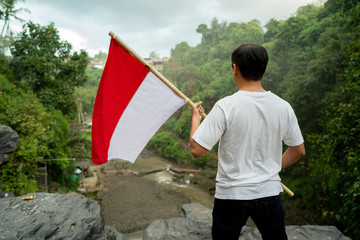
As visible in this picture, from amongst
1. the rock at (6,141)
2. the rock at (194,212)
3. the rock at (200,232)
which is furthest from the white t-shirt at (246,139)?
the rock at (6,141)

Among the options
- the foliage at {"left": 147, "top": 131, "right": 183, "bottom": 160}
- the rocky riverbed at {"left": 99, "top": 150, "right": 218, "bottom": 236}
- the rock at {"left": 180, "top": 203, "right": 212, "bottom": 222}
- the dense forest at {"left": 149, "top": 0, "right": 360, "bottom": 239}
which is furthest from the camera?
the foliage at {"left": 147, "top": 131, "right": 183, "bottom": 160}

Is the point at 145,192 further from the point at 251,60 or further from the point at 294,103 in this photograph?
the point at 251,60

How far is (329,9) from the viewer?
603 inches

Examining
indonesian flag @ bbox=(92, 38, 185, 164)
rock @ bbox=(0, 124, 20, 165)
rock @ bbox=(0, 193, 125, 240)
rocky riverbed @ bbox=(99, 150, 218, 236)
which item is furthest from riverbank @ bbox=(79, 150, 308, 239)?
indonesian flag @ bbox=(92, 38, 185, 164)

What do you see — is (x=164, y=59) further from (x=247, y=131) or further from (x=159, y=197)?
(x=247, y=131)

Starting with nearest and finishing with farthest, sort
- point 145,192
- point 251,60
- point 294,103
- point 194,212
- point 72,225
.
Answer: point 251,60
point 72,225
point 194,212
point 294,103
point 145,192

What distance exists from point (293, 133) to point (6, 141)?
25.4 ft

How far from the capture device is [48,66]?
38.0 feet

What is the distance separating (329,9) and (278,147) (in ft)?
60.8

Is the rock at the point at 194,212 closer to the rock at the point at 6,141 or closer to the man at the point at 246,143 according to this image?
the man at the point at 246,143

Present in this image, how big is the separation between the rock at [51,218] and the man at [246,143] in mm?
1887

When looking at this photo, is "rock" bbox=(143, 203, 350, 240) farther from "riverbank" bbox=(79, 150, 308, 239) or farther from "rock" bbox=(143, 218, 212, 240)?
"riverbank" bbox=(79, 150, 308, 239)

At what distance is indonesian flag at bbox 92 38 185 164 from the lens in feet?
7.42

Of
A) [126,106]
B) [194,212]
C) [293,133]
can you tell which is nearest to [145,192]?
[194,212]
